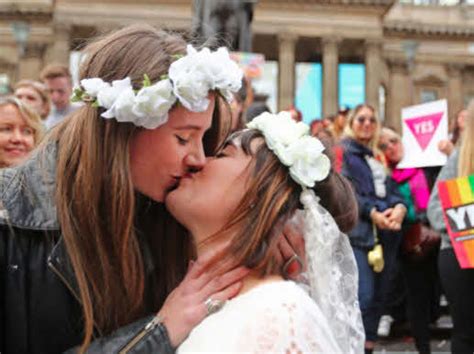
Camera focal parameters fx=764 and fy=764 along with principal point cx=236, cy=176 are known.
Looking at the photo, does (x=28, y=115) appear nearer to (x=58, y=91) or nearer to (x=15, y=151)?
(x=15, y=151)

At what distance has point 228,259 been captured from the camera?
209 centimetres

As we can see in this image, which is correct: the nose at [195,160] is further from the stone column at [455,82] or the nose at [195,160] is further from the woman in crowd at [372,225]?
the stone column at [455,82]

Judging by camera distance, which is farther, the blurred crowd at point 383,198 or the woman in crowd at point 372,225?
the woman in crowd at point 372,225

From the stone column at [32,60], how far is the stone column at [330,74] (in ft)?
57.4

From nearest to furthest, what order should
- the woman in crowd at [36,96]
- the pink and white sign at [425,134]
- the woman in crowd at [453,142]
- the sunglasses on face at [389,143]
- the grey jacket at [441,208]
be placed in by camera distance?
the grey jacket at [441,208] → the woman in crowd at [36,96] → the woman in crowd at [453,142] → the pink and white sign at [425,134] → the sunglasses on face at [389,143]

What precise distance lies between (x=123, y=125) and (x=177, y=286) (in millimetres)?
522

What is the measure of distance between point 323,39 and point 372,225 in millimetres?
42361

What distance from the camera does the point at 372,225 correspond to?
20.6 feet

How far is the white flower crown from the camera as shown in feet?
6.88

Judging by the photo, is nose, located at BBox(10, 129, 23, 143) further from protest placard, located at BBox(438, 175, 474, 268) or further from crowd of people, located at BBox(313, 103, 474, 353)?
protest placard, located at BBox(438, 175, 474, 268)

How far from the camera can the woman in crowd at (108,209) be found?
2.11 meters

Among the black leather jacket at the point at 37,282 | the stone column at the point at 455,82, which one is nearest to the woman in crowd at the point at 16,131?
the black leather jacket at the point at 37,282

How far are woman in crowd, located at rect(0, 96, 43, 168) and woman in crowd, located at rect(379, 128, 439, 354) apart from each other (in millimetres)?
3398

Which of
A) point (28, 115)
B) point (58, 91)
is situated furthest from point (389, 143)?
point (28, 115)
